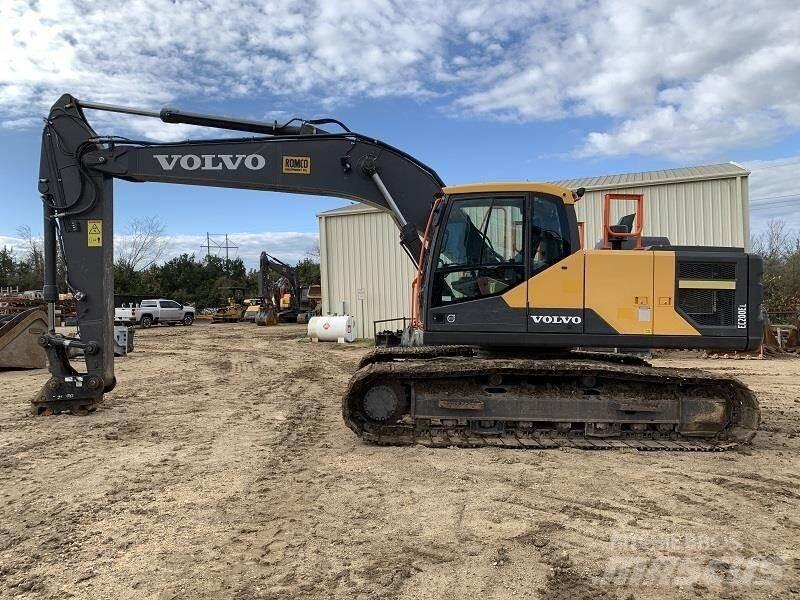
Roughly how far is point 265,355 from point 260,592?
1488 centimetres

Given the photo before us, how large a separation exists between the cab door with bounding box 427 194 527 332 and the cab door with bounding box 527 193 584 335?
0.12 metres

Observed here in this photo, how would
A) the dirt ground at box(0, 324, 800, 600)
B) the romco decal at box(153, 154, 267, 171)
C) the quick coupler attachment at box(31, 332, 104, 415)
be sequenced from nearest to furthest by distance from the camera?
the dirt ground at box(0, 324, 800, 600) < the romco decal at box(153, 154, 267, 171) < the quick coupler attachment at box(31, 332, 104, 415)

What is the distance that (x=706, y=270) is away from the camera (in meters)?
6.36

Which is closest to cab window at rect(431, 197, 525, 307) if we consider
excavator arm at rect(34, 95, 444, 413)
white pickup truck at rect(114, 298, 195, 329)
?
excavator arm at rect(34, 95, 444, 413)

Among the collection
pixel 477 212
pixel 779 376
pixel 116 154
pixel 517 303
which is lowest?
pixel 779 376

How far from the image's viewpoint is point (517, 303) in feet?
20.7

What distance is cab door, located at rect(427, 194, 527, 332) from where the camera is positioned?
6320 millimetres

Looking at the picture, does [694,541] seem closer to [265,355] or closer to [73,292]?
[73,292]

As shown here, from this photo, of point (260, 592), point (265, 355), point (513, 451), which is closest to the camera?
point (260, 592)

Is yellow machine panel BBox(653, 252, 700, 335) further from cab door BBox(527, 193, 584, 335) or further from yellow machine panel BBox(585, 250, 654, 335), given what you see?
cab door BBox(527, 193, 584, 335)

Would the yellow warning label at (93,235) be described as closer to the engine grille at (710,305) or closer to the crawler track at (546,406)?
the crawler track at (546,406)

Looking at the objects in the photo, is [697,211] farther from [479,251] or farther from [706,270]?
[479,251]

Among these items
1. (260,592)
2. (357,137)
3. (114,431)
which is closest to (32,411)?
(114,431)

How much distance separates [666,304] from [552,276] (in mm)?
1266
